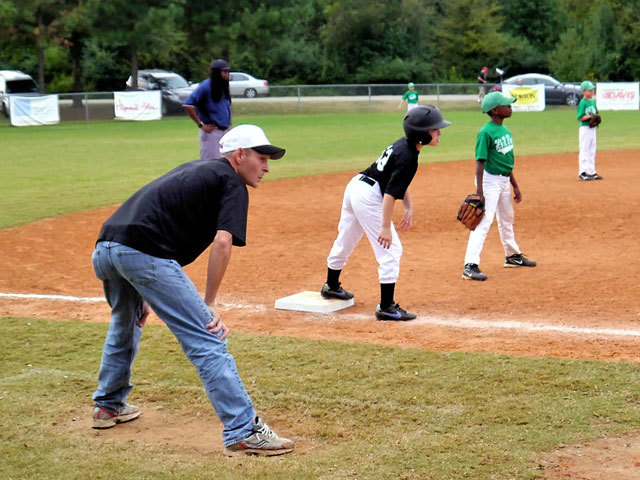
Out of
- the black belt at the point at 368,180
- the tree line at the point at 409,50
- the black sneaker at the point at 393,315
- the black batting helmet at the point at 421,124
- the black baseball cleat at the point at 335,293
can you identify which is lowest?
the black sneaker at the point at 393,315

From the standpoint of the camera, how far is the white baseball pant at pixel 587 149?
16.8 m

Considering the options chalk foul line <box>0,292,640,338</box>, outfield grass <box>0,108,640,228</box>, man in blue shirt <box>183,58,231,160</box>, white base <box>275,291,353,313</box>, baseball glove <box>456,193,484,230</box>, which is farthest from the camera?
outfield grass <box>0,108,640,228</box>

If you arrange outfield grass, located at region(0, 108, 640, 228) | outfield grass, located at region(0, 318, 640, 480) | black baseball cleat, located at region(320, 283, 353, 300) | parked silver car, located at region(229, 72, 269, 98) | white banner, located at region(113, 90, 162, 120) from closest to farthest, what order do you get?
1. outfield grass, located at region(0, 318, 640, 480)
2. black baseball cleat, located at region(320, 283, 353, 300)
3. outfield grass, located at region(0, 108, 640, 228)
4. white banner, located at region(113, 90, 162, 120)
5. parked silver car, located at region(229, 72, 269, 98)

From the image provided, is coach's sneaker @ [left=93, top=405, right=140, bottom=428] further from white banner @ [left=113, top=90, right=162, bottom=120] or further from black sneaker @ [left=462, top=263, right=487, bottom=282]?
white banner @ [left=113, top=90, right=162, bottom=120]

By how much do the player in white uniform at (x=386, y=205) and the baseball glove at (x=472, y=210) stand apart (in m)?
1.33

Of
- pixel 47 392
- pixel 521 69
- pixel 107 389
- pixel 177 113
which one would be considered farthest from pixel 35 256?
pixel 521 69

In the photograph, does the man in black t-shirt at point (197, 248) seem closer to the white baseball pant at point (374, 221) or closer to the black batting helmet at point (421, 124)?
the black batting helmet at point (421, 124)

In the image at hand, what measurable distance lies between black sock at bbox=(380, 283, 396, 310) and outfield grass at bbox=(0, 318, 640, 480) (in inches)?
40.5

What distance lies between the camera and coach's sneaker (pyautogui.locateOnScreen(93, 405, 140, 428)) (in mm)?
5441

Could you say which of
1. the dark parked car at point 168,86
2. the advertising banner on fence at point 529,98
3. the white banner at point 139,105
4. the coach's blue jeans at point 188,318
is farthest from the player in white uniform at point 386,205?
the advertising banner on fence at point 529,98

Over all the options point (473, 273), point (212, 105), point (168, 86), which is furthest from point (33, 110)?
point (473, 273)

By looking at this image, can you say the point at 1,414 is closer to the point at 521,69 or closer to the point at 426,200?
the point at 426,200

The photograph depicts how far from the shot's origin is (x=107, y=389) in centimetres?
550

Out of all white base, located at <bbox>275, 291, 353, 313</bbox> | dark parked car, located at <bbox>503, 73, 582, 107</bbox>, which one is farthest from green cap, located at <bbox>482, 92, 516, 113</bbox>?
dark parked car, located at <bbox>503, 73, 582, 107</bbox>
